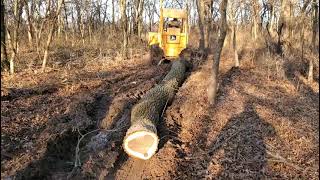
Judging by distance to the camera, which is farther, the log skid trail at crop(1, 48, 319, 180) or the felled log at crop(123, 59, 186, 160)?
the felled log at crop(123, 59, 186, 160)

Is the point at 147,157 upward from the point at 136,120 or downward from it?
downward

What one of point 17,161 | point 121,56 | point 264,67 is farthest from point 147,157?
point 121,56

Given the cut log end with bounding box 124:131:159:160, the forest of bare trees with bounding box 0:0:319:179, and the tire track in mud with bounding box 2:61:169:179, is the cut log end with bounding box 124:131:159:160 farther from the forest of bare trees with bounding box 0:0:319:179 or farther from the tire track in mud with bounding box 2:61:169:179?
the tire track in mud with bounding box 2:61:169:179

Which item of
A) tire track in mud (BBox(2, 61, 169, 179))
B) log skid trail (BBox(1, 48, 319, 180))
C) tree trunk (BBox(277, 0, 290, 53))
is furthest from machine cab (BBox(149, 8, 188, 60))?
log skid trail (BBox(1, 48, 319, 180))

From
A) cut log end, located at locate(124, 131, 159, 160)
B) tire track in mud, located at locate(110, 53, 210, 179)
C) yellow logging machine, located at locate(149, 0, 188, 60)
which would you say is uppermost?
yellow logging machine, located at locate(149, 0, 188, 60)

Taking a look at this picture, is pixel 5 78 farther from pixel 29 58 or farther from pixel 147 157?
pixel 147 157

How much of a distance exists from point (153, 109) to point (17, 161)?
3.69 m

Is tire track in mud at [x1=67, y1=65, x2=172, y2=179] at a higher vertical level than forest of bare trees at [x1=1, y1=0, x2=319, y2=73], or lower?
lower

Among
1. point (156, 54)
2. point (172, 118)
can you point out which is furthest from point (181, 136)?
point (156, 54)

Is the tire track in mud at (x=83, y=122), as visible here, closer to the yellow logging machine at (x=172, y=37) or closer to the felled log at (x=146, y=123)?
the felled log at (x=146, y=123)

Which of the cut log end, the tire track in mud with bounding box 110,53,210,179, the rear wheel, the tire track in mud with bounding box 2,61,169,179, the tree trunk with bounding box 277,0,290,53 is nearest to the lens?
the tire track in mud with bounding box 2,61,169,179

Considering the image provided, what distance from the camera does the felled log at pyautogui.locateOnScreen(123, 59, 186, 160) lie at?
304 inches

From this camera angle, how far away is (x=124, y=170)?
24.2ft

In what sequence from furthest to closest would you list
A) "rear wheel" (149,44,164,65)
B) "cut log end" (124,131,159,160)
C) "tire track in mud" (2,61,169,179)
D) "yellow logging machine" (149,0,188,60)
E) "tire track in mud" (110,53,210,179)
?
"rear wheel" (149,44,164,65) < "yellow logging machine" (149,0,188,60) < "cut log end" (124,131,159,160) < "tire track in mud" (110,53,210,179) < "tire track in mud" (2,61,169,179)
